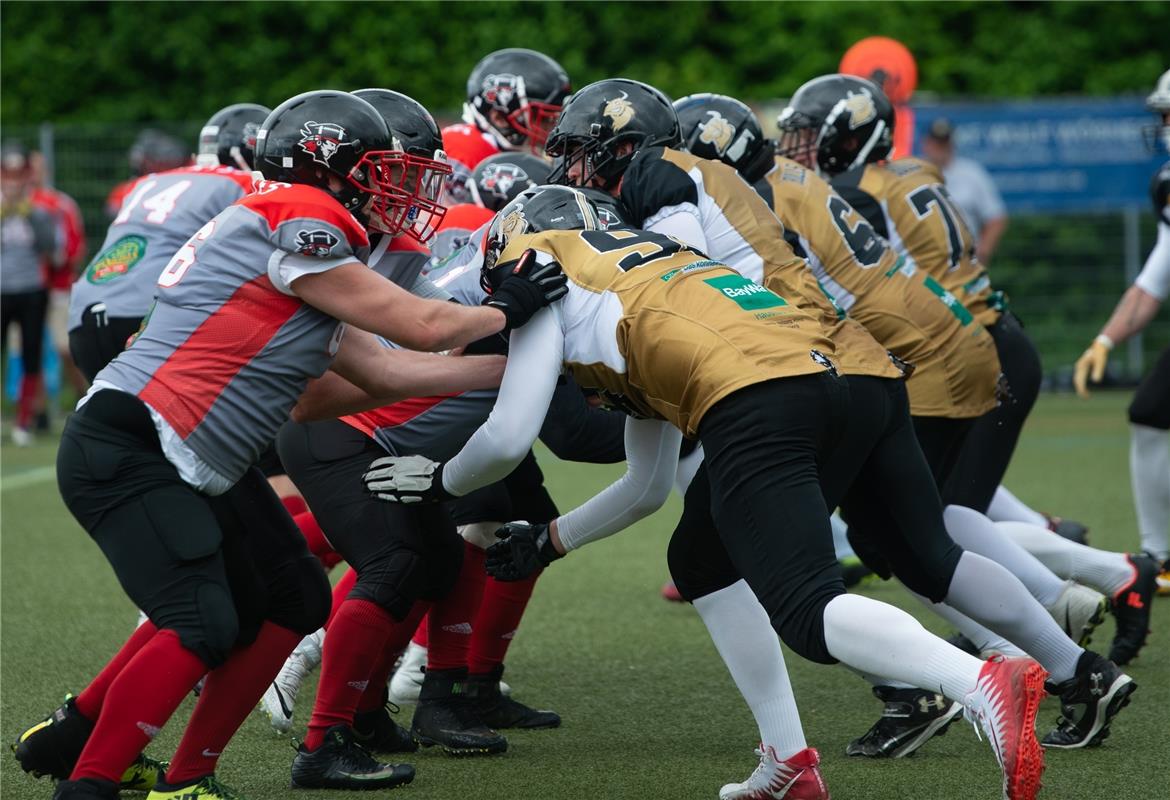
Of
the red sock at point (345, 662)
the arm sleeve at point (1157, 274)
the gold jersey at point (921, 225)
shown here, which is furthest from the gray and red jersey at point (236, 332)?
the arm sleeve at point (1157, 274)

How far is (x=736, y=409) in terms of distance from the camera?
3.43 meters

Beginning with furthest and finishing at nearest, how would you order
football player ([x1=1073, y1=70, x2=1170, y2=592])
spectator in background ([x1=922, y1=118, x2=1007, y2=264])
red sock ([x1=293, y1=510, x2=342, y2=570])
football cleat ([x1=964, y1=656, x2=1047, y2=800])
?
spectator in background ([x1=922, y1=118, x2=1007, y2=264]) < football player ([x1=1073, y1=70, x2=1170, y2=592]) < red sock ([x1=293, y1=510, x2=342, y2=570]) < football cleat ([x1=964, y1=656, x2=1047, y2=800])

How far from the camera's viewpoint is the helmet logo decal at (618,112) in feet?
14.0

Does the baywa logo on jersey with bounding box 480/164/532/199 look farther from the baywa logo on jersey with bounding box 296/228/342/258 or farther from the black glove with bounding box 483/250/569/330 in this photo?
the baywa logo on jersey with bounding box 296/228/342/258

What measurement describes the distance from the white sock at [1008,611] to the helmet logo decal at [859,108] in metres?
1.93

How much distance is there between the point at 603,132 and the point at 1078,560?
2218 millimetres

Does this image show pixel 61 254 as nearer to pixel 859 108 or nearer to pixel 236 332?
pixel 859 108

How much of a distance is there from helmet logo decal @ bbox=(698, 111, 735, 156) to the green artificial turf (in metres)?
1.69

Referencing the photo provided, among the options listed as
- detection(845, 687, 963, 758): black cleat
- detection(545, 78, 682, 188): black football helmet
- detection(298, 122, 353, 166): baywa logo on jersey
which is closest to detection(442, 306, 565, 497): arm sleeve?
detection(298, 122, 353, 166): baywa logo on jersey

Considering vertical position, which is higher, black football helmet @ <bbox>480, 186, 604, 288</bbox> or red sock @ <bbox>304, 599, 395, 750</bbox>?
black football helmet @ <bbox>480, 186, 604, 288</bbox>

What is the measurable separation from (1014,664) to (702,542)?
0.83 meters

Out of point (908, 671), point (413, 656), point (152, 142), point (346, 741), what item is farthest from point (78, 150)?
point (908, 671)

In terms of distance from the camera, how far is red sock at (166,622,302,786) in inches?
141

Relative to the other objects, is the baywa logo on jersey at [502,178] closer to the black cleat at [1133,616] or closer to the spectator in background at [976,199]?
the black cleat at [1133,616]
